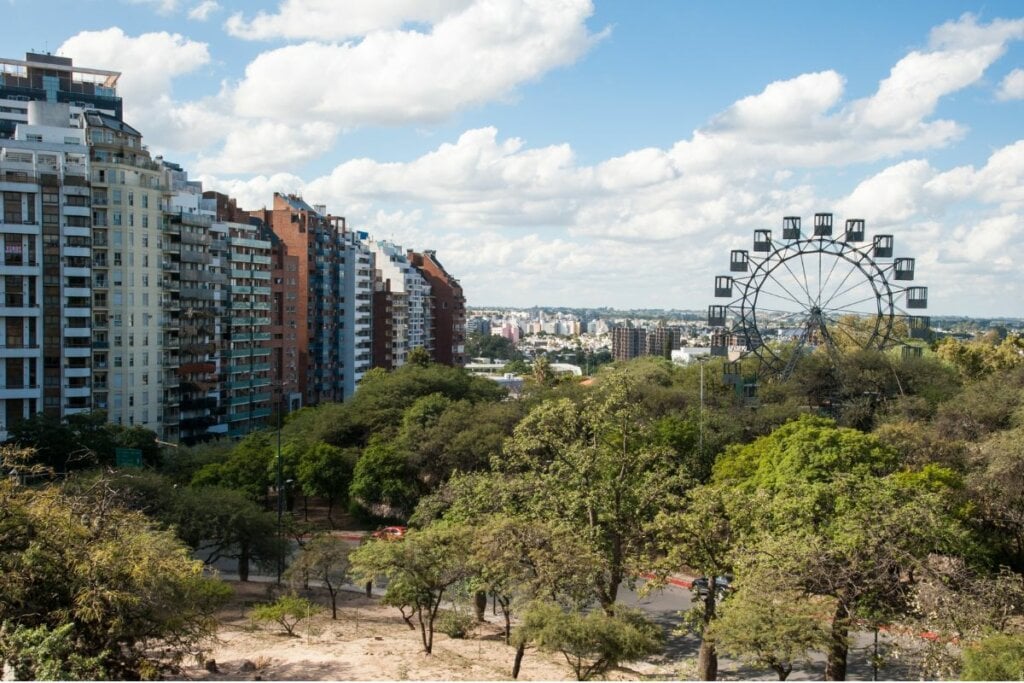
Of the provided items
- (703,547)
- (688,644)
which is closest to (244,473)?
(688,644)

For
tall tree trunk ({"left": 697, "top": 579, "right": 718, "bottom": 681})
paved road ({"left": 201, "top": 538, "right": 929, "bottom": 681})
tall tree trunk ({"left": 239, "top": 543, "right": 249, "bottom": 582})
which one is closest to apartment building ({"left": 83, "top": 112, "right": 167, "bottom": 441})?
paved road ({"left": 201, "top": 538, "right": 929, "bottom": 681})

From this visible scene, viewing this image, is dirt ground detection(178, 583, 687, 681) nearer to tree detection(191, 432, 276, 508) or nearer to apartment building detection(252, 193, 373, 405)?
tree detection(191, 432, 276, 508)

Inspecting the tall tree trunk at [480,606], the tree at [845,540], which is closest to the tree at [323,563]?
the tall tree trunk at [480,606]

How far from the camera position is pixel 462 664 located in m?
28.3

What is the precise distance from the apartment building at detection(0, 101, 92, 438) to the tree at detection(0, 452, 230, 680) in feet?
119

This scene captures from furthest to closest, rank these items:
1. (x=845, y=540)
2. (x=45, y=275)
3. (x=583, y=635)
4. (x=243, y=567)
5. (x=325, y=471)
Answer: (x=45, y=275), (x=325, y=471), (x=243, y=567), (x=845, y=540), (x=583, y=635)

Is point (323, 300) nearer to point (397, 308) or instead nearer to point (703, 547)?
point (397, 308)

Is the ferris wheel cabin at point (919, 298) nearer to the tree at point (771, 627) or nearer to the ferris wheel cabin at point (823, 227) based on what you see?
the ferris wheel cabin at point (823, 227)

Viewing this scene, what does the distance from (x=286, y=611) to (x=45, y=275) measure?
120 ft

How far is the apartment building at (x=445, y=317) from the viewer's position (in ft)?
394

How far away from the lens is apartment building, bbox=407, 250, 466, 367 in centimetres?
12024

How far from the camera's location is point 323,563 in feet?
110

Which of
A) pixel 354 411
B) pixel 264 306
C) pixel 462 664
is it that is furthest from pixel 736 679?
pixel 264 306

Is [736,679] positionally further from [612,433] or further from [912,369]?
[912,369]
